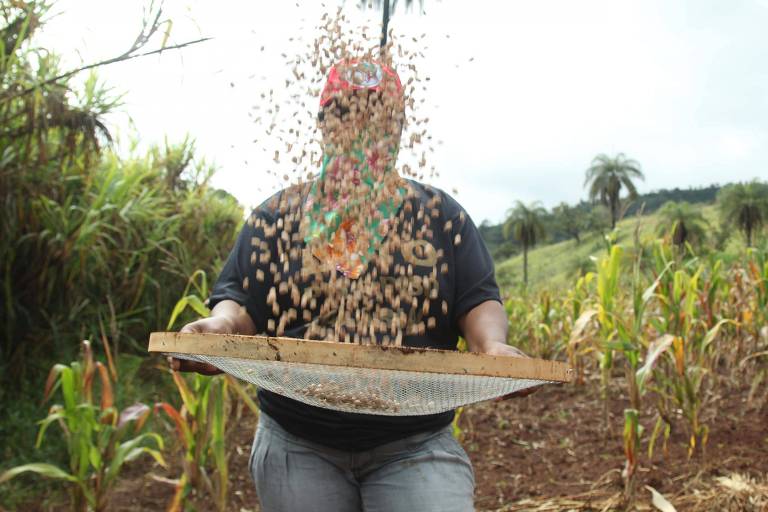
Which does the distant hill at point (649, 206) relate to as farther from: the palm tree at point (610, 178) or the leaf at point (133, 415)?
the leaf at point (133, 415)

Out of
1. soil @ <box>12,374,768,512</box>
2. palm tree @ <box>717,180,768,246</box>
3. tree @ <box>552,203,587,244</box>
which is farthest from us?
tree @ <box>552,203,587,244</box>

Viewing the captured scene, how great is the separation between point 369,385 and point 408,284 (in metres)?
0.29

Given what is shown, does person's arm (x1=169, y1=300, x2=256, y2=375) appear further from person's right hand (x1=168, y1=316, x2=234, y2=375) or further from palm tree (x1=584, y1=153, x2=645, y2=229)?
palm tree (x1=584, y1=153, x2=645, y2=229)

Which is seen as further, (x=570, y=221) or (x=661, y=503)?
(x=570, y=221)

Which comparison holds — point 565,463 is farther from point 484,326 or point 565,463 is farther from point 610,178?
point 610,178

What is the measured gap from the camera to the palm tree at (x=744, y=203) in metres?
32.4

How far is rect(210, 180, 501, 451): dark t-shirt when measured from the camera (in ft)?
4.54

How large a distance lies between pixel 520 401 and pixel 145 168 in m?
2.69

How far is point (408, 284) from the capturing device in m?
1.40

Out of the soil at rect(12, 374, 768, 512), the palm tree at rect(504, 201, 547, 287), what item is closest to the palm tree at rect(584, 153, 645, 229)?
the palm tree at rect(504, 201, 547, 287)

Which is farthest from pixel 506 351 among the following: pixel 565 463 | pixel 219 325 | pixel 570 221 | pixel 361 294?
pixel 570 221

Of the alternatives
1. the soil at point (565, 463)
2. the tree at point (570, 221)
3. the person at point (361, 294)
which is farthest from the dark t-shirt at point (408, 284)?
the tree at point (570, 221)

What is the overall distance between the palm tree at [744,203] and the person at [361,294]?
111 ft

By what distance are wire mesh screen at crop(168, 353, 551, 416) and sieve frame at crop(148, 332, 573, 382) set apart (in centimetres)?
3
